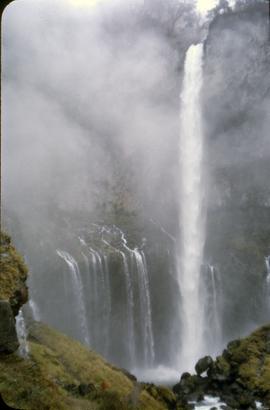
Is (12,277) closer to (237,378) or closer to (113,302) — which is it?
(237,378)

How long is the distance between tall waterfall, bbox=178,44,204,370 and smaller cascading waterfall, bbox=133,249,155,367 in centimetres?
446

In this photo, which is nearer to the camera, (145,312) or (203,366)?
(203,366)

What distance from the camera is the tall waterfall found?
55688mm

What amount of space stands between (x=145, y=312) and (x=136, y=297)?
2.19m

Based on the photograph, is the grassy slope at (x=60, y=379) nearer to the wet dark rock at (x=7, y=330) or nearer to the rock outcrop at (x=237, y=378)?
the wet dark rock at (x=7, y=330)

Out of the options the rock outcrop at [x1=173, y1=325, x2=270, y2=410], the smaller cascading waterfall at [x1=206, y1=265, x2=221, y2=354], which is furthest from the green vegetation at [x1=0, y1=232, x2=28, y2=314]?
the smaller cascading waterfall at [x1=206, y1=265, x2=221, y2=354]

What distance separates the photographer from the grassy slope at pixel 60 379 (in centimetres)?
1100

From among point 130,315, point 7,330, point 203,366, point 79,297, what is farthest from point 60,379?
point 130,315

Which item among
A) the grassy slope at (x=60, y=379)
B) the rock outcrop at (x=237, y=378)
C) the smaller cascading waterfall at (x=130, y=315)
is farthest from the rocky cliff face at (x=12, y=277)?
the smaller cascading waterfall at (x=130, y=315)

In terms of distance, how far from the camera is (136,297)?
169 feet

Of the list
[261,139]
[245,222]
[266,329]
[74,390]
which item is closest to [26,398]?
[74,390]

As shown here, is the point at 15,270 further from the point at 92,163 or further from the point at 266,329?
the point at 92,163

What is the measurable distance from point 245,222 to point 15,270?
5581cm

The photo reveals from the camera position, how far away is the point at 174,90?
262 ft
